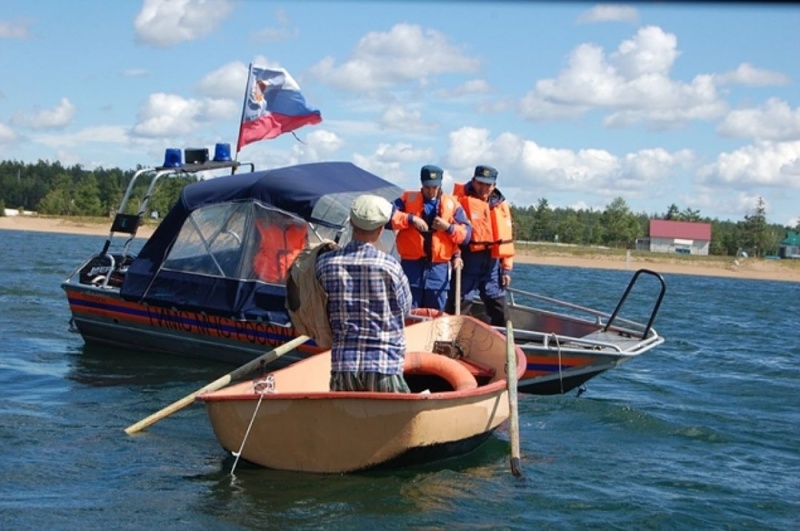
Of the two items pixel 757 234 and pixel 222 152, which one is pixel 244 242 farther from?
pixel 757 234

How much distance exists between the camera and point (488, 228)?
38.8 feet

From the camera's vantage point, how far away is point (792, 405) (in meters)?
13.2

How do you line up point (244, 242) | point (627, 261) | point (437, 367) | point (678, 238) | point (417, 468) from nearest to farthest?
point (417, 468) → point (437, 367) → point (244, 242) → point (627, 261) → point (678, 238)

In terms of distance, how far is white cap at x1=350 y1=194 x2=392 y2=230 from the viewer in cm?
719

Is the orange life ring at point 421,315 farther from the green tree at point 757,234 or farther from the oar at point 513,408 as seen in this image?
the green tree at point 757,234

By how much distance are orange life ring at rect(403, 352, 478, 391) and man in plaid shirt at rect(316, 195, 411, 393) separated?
1.65 meters

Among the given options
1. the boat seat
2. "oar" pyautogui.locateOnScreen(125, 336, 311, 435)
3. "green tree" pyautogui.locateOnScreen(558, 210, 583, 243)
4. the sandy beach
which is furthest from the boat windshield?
"green tree" pyautogui.locateOnScreen(558, 210, 583, 243)

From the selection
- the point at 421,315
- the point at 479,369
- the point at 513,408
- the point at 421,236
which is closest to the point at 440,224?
the point at 421,236

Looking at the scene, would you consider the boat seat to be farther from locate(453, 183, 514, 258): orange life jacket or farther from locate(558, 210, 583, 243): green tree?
locate(558, 210, 583, 243): green tree

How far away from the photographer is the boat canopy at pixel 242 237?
12.6 meters

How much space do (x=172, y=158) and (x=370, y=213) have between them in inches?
313

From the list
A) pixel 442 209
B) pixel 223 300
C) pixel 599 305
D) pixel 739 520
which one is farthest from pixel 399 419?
pixel 599 305

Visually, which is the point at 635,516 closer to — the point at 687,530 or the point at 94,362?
the point at 687,530

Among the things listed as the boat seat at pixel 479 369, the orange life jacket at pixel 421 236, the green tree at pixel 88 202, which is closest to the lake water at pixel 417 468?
the boat seat at pixel 479 369
